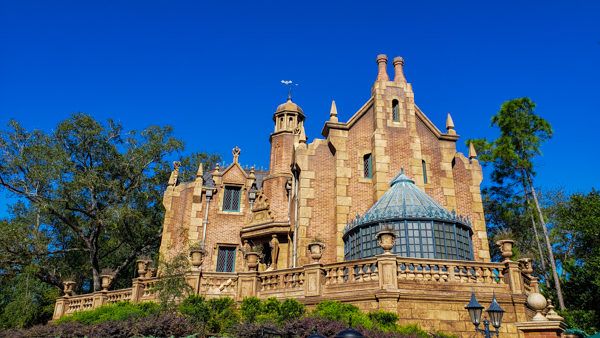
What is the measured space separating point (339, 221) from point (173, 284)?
8.31 meters

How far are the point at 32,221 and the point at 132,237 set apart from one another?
8354 millimetres

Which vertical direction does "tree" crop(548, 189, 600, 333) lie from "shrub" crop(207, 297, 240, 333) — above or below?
above

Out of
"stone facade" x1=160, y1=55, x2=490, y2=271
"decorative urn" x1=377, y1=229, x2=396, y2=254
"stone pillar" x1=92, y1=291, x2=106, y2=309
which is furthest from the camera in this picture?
"stone facade" x1=160, y1=55, x2=490, y2=271

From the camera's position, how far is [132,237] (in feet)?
105

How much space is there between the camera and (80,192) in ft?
91.9

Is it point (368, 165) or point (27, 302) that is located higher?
point (368, 165)

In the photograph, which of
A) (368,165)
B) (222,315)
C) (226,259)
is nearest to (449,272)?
(222,315)

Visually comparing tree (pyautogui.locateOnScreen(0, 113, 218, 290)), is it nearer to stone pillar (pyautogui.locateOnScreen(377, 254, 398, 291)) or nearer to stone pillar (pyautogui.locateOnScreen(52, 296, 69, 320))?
stone pillar (pyautogui.locateOnScreen(52, 296, 69, 320))

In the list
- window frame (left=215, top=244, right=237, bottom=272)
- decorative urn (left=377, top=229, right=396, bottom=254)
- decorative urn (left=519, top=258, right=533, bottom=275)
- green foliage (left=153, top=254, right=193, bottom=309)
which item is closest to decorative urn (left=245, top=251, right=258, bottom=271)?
green foliage (left=153, top=254, right=193, bottom=309)

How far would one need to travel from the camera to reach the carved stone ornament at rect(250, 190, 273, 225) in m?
26.5

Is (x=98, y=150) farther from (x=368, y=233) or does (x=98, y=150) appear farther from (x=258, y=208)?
(x=368, y=233)

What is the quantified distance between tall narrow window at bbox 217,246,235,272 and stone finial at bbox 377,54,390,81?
486 inches

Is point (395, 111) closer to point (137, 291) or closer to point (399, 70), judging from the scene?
point (399, 70)

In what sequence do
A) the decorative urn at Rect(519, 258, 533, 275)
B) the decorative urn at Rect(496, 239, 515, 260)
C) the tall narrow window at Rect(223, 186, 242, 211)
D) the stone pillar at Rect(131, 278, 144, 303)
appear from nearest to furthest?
the decorative urn at Rect(496, 239, 515, 260), the decorative urn at Rect(519, 258, 533, 275), the stone pillar at Rect(131, 278, 144, 303), the tall narrow window at Rect(223, 186, 242, 211)
